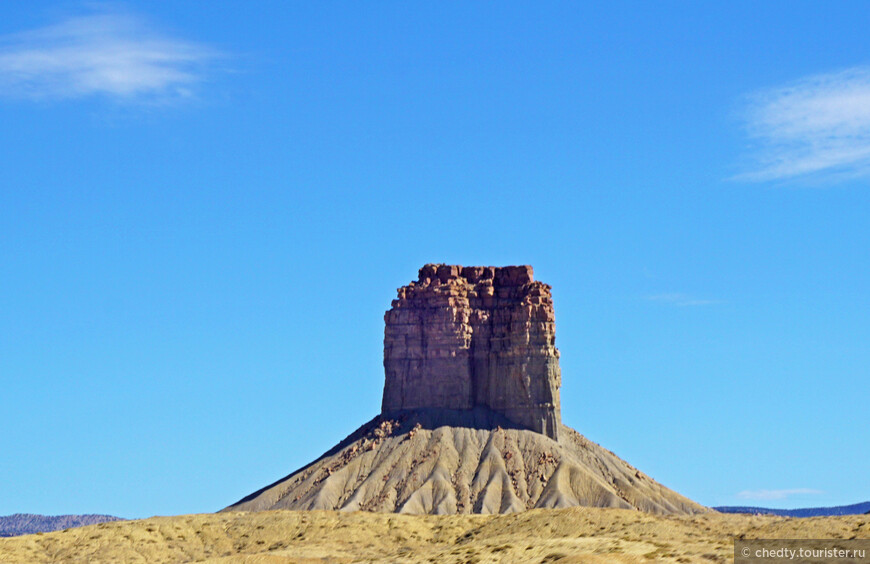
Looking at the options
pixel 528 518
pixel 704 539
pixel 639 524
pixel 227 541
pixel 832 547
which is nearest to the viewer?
pixel 832 547

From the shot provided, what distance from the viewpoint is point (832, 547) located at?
313 ft

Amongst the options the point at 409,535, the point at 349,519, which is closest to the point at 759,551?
the point at 409,535

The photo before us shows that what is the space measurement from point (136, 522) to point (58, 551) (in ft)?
42.7

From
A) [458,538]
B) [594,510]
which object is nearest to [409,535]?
[458,538]

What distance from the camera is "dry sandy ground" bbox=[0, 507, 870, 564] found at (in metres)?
104

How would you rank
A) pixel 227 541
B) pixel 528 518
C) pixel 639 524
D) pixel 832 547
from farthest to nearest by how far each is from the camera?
pixel 227 541 → pixel 528 518 → pixel 639 524 → pixel 832 547

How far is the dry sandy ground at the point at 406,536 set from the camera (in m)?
104

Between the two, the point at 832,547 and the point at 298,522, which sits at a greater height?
the point at 298,522

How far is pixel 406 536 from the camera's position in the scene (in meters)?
143

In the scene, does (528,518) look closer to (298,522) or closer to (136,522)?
(298,522)

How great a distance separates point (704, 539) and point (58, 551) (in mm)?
64465

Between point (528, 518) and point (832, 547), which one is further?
point (528, 518)

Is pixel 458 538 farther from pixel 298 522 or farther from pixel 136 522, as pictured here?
pixel 136 522

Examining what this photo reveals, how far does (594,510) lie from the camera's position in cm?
13775
